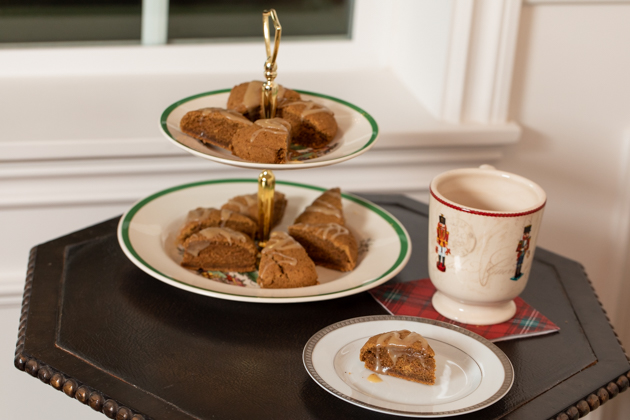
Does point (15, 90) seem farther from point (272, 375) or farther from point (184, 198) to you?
point (272, 375)

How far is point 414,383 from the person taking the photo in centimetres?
73

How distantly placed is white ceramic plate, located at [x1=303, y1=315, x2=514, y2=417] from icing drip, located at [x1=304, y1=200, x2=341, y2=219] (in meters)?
0.24

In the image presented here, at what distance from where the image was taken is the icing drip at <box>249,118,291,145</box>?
85 cm

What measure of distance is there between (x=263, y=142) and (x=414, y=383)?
346 millimetres

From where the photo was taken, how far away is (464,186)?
0.91 m

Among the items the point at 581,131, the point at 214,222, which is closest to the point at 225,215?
the point at 214,222

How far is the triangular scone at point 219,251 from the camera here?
36.3 inches

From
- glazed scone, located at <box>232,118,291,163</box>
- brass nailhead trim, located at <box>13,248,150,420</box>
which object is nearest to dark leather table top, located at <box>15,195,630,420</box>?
brass nailhead trim, located at <box>13,248,150,420</box>

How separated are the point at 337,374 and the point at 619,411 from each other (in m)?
1.08

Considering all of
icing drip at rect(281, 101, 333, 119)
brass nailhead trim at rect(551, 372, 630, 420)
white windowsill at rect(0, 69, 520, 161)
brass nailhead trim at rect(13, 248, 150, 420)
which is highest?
icing drip at rect(281, 101, 333, 119)

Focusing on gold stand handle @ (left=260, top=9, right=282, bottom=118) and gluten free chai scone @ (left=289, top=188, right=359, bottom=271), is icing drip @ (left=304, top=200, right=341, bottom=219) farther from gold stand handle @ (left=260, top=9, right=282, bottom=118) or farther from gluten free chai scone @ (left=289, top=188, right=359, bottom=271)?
gold stand handle @ (left=260, top=9, right=282, bottom=118)

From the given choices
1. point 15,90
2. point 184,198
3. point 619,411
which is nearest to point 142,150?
point 184,198

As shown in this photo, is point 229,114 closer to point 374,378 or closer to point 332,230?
point 332,230

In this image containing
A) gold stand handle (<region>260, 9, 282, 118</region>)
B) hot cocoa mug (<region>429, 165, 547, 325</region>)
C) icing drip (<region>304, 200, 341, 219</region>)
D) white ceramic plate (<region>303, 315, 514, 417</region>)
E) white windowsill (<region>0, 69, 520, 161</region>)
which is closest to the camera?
white ceramic plate (<region>303, 315, 514, 417</region>)
